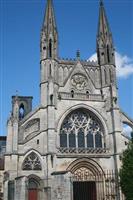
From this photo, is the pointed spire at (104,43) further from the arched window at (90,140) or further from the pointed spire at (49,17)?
the arched window at (90,140)

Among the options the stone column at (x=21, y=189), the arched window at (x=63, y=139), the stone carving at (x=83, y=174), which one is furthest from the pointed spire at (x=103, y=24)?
the stone column at (x=21, y=189)

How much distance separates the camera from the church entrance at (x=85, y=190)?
85.8 feet

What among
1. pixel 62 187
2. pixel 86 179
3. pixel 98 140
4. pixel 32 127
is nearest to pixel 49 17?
pixel 32 127

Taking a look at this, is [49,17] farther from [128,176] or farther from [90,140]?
[128,176]

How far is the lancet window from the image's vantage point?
88.8ft

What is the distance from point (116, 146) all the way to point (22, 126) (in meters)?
8.53

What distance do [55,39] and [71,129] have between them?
9.40 meters

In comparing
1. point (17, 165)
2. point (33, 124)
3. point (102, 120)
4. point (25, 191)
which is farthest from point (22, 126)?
point (25, 191)

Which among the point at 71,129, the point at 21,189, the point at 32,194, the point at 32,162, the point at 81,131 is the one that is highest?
the point at 71,129

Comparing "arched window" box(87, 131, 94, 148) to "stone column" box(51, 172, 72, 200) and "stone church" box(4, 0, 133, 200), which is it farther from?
"stone column" box(51, 172, 72, 200)

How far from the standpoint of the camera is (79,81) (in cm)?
2997

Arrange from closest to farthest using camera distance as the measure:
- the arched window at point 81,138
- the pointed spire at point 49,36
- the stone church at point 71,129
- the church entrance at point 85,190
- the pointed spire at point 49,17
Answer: the stone church at point 71,129
the church entrance at point 85,190
the arched window at point 81,138
the pointed spire at point 49,36
the pointed spire at point 49,17

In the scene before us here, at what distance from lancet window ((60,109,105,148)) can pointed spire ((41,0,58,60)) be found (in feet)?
20.8

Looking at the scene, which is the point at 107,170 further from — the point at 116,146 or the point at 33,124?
the point at 33,124
